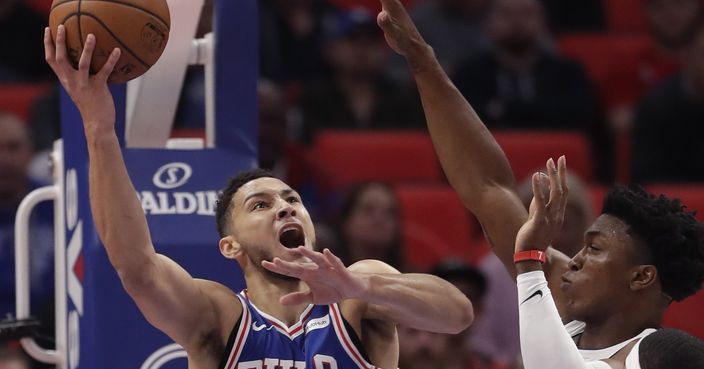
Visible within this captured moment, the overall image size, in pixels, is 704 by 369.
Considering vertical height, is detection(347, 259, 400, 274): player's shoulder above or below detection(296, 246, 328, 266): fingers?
below

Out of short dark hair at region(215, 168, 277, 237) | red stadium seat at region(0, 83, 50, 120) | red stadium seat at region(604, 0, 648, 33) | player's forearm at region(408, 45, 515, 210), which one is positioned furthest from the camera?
red stadium seat at region(604, 0, 648, 33)

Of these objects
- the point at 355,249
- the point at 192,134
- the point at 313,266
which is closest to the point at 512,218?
the point at 313,266

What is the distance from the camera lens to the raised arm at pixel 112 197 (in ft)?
15.0

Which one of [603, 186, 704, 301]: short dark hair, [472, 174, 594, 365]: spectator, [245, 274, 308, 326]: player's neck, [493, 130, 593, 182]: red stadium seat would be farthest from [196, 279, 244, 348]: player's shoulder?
[493, 130, 593, 182]: red stadium seat

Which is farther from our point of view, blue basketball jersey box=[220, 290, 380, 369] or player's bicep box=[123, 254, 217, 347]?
blue basketball jersey box=[220, 290, 380, 369]

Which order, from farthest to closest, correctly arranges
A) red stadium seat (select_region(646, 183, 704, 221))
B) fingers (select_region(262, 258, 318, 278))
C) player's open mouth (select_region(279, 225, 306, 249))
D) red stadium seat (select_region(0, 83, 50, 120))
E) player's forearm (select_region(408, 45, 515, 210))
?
1. red stadium seat (select_region(0, 83, 50, 120))
2. red stadium seat (select_region(646, 183, 704, 221))
3. player's forearm (select_region(408, 45, 515, 210))
4. player's open mouth (select_region(279, 225, 306, 249))
5. fingers (select_region(262, 258, 318, 278))

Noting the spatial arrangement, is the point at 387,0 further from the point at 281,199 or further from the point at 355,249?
the point at 355,249

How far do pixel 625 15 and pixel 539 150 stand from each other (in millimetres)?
2541

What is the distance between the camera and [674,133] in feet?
30.6

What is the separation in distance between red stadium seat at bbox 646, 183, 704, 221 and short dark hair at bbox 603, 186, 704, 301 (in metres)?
3.51

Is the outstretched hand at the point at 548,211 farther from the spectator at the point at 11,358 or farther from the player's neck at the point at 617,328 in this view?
the spectator at the point at 11,358

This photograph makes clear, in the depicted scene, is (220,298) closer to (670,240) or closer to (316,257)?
(316,257)

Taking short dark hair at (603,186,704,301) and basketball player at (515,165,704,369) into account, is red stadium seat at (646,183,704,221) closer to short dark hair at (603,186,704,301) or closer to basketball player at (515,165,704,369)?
short dark hair at (603,186,704,301)

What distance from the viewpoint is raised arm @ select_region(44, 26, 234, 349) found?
4.57 m
